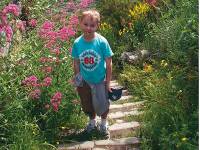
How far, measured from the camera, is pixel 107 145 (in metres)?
6.15

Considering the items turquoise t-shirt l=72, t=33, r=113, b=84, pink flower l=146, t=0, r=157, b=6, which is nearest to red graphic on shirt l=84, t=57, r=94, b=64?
turquoise t-shirt l=72, t=33, r=113, b=84

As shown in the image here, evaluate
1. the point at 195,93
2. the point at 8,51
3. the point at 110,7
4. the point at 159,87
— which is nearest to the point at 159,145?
the point at 195,93

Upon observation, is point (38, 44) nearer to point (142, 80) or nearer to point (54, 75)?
point (54, 75)

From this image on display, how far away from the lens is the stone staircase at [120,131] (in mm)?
6121

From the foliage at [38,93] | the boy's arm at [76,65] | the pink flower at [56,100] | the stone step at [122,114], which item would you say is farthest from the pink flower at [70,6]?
the pink flower at [56,100]

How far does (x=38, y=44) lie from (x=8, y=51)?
0.54 metres

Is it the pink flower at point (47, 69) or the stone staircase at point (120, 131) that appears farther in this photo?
the pink flower at point (47, 69)

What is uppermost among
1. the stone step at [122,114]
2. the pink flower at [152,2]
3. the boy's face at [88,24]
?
the pink flower at [152,2]

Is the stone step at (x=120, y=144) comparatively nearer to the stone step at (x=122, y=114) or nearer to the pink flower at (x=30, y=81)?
the stone step at (x=122, y=114)

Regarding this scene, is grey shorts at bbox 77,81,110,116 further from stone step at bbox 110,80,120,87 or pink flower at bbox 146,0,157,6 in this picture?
pink flower at bbox 146,0,157,6

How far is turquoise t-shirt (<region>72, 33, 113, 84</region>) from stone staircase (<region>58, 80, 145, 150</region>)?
716 mm

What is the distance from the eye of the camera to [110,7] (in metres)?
10.6

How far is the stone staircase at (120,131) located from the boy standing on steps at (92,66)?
0.20 meters

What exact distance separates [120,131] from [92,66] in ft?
2.99
